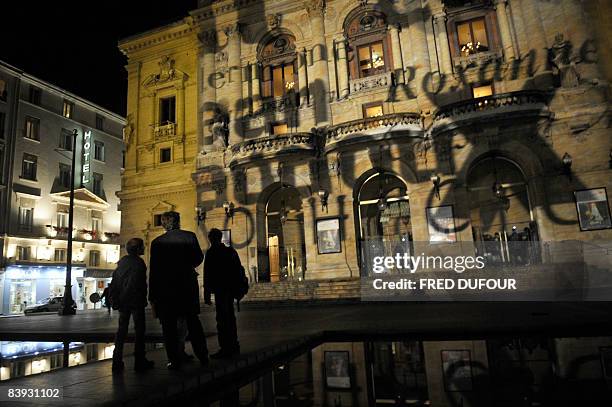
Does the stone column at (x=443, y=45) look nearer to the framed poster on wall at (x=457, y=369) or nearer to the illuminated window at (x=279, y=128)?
the illuminated window at (x=279, y=128)

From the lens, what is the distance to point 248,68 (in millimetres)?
26453

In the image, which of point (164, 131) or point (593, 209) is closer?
point (593, 209)

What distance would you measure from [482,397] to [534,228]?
18087 millimetres

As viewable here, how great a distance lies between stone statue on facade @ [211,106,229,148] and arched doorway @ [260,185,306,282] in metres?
4.44

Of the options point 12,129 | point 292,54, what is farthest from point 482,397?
point 12,129

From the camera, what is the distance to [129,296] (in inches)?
225

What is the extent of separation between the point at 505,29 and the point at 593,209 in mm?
9957

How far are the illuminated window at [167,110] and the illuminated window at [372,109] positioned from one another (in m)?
13.5

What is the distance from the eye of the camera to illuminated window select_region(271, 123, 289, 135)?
82.4ft

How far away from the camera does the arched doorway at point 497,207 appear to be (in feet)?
70.4

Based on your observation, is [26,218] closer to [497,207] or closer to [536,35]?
[497,207]

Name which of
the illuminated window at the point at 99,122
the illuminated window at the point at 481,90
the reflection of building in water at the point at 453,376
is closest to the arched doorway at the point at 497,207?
the illuminated window at the point at 481,90

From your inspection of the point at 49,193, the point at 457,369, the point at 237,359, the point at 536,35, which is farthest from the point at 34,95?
the point at 457,369

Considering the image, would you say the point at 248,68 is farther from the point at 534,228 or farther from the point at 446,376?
the point at 446,376
